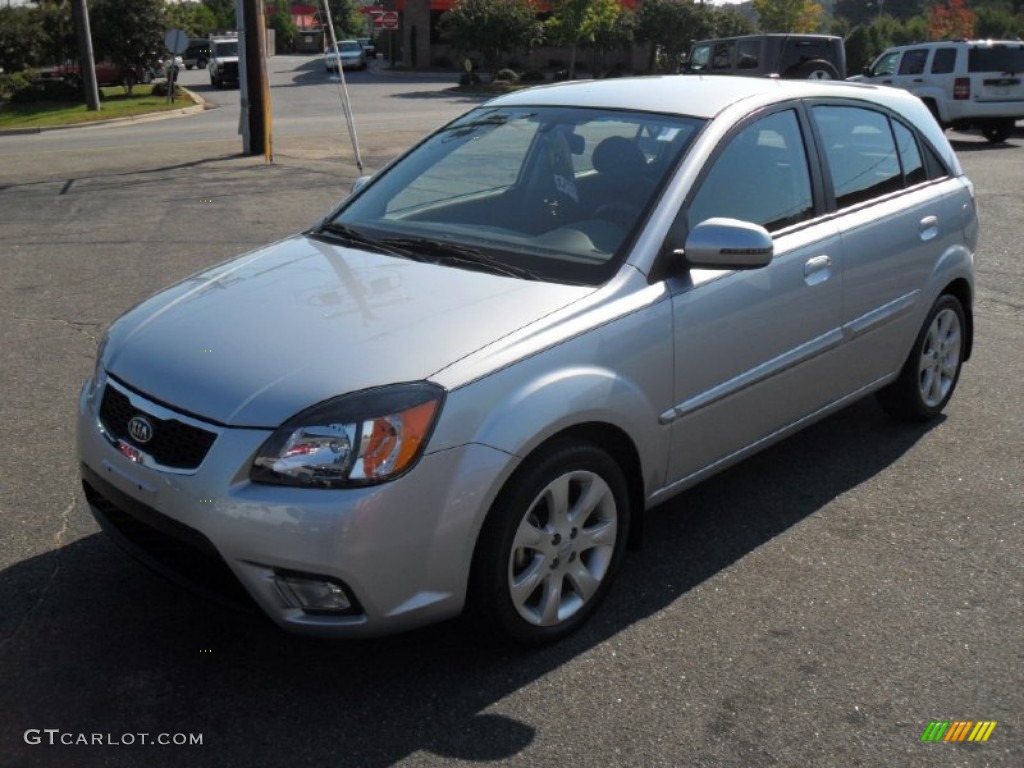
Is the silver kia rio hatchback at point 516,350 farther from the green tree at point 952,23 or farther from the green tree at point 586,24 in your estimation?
the green tree at point 952,23

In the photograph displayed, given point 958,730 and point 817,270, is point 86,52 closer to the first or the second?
point 817,270

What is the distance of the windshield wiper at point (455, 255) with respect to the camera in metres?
3.83

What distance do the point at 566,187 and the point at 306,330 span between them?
1.36 metres

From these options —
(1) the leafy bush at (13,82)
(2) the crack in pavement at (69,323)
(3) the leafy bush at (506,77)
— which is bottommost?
(3) the leafy bush at (506,77)

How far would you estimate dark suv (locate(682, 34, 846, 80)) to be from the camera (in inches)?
858

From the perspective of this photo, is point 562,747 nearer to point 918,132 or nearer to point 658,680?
point 658,680

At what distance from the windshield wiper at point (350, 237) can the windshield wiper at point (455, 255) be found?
1.0 inches

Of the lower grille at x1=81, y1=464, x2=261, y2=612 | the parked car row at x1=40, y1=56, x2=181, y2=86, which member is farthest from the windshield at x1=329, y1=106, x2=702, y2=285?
the parked car row at x1=40, y1=56, x2=181, y2=86

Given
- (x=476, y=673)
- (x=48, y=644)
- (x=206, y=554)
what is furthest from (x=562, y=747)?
(x=48, y=644)

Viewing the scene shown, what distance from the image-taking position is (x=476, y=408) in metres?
3.17

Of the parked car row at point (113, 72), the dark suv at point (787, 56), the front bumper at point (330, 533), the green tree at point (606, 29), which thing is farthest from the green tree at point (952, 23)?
the front bumper at point (330, 533)

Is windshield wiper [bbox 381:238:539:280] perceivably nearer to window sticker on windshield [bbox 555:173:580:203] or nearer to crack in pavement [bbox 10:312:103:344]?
window sticker on windshield [bbox 555:173:580:203]

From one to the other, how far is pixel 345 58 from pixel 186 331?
173 ft

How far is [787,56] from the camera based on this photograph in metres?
21.9
